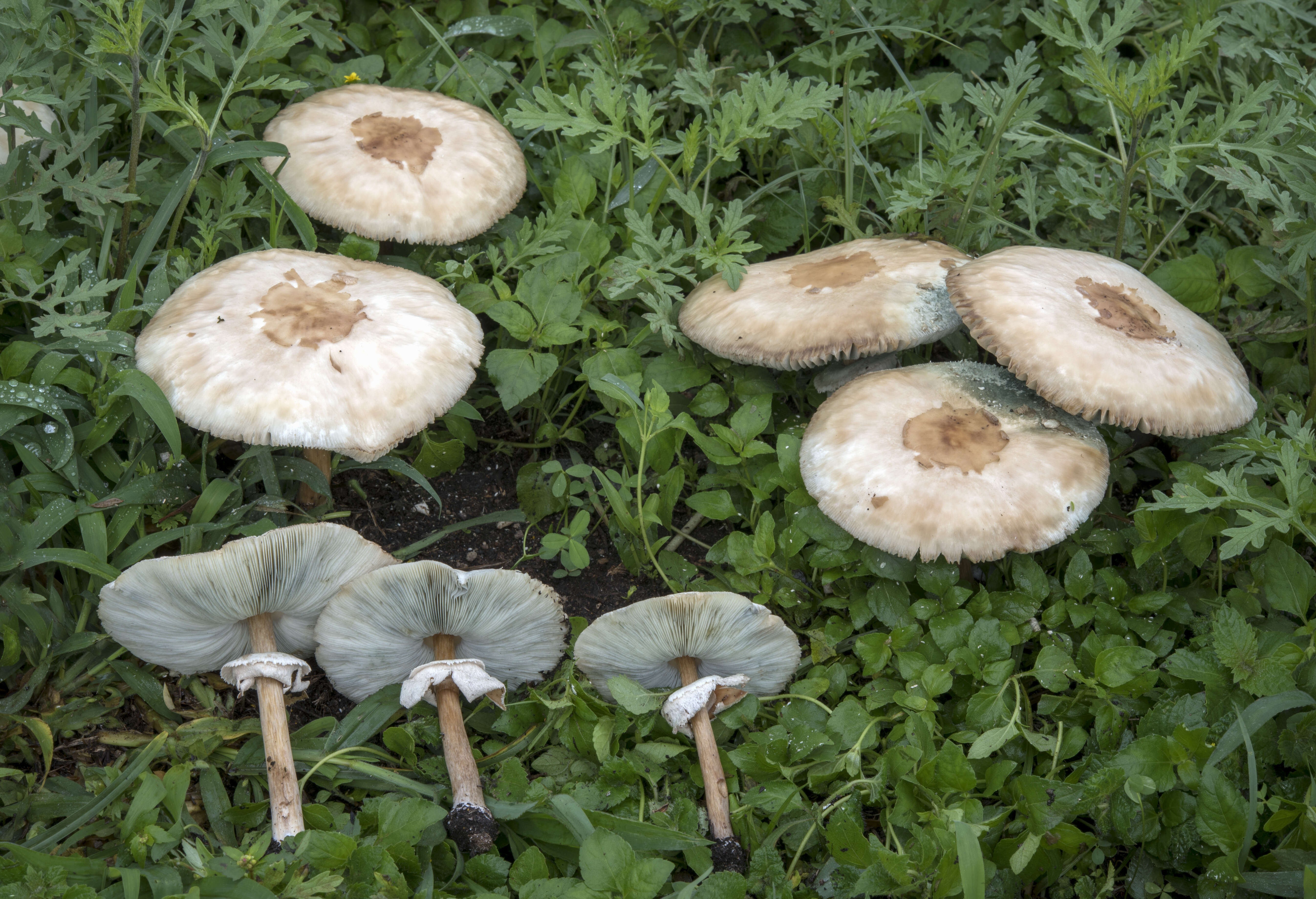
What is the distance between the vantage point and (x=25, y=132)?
312 cm

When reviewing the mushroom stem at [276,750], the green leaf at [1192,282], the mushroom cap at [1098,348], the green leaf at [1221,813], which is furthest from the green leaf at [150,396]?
the green leaf at [1192,282]

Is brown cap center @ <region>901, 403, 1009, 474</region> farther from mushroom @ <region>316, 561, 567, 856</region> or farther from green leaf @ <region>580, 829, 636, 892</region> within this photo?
green leaf @ <region>580, 829, 636, 892</region>

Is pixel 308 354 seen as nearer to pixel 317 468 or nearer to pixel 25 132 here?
pixel 317 468

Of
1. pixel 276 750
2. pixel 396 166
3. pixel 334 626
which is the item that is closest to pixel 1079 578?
pixel 334 626

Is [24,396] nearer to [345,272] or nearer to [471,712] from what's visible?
[345,272]

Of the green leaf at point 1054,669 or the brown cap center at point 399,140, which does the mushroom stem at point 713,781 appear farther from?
the brown cap center at point 399,140

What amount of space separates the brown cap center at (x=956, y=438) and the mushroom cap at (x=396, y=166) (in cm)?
177

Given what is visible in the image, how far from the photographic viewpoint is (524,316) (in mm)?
3404

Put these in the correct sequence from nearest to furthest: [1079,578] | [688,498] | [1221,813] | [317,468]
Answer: [1221,813] → [1079,578] → [317,468] → [688,498]

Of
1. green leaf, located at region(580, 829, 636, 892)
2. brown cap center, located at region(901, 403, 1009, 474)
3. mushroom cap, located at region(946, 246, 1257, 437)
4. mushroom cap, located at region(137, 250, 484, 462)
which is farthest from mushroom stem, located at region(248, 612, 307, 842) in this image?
mushroom cap, located at region(946, 246, 1257, 437)

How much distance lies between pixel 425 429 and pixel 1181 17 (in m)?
3.62

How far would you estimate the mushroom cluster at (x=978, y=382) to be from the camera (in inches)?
111

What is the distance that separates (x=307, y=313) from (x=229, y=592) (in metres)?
0.90

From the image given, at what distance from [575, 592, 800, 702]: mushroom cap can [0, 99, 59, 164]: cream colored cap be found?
2472 millimetres
